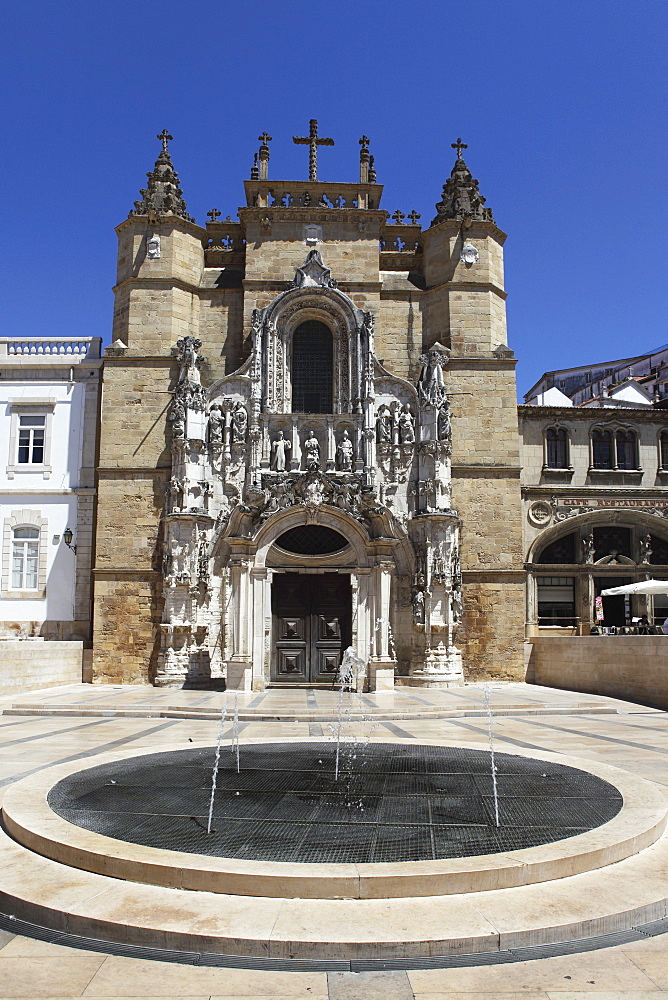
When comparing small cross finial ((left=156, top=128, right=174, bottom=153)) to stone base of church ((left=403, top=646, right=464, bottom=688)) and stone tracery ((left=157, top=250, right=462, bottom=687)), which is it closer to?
stone tracery ((left=157, top=250, right=462, bottom=687))

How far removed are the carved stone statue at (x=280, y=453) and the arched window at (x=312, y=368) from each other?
1284 millimetres

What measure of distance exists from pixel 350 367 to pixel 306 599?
655 cm

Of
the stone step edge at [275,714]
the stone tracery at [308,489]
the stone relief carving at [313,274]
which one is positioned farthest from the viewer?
the stone relief carving at [313,274]

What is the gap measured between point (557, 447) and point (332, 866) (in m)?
20.8

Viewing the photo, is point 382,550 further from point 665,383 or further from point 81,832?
point 665,383

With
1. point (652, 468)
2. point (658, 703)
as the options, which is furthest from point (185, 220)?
point (658, 703)

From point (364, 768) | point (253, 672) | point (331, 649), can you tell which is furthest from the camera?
point (331, 649)

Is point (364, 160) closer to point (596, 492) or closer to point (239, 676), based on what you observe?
point (596, 492)

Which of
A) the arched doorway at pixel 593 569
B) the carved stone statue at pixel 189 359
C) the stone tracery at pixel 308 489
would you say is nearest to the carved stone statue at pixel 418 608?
the stone tracery at pixel 308 489

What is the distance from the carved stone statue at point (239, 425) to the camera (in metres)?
22.0

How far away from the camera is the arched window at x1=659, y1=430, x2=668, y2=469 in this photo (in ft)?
80.5

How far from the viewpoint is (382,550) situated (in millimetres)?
20953

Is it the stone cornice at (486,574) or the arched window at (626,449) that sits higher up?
the arched window at (626,449)

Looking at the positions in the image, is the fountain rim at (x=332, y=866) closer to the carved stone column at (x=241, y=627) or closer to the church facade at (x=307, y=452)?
the carved stone column at (x=241, y=627)
